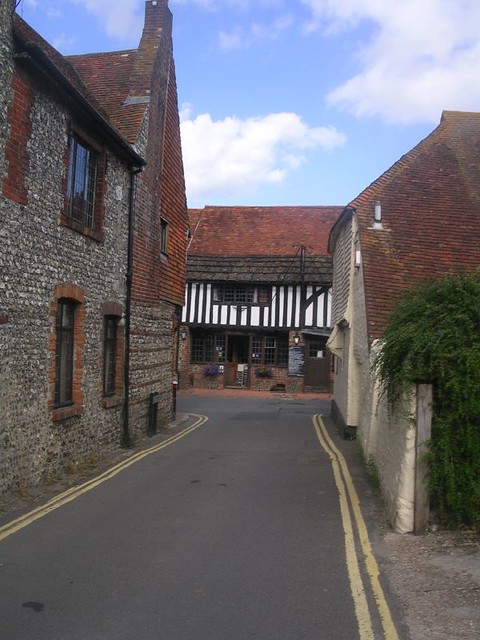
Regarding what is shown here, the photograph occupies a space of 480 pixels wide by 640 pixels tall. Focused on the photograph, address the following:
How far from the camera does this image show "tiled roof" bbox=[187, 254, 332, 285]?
3155 centimetres

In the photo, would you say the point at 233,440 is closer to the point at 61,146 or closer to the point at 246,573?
the point at 61,146

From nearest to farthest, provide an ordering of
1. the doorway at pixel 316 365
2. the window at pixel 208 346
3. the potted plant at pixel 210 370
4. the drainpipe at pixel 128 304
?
the drainpipe at pixel 128 304 → the doorway at pixel 316 365 → the potted plant at pixel 210 370 → the window at pixel 208 346

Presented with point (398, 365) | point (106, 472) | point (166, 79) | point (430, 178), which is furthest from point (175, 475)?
point (166, 79)

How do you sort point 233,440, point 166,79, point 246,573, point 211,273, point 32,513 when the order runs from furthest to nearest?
point 211,273 → point 166,79 → point 233,440 → point 32,513 → point 246,573

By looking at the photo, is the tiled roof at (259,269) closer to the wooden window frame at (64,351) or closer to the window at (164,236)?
the window at (164,236)

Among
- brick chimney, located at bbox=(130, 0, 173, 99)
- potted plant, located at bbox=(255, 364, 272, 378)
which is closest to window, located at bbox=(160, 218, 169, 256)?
brick chimney, located at bbox=(130, 0, 173, 99)

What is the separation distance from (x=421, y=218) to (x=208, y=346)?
20.2 meters

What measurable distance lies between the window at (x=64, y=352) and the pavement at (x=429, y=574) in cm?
257

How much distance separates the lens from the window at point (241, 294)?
32.8 meters

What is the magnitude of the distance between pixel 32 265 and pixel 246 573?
18.6 ft

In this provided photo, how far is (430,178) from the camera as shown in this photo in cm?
1627

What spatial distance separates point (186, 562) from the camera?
605 cm

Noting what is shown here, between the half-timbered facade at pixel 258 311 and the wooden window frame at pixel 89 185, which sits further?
the half-timbered facade at pixel 258 311

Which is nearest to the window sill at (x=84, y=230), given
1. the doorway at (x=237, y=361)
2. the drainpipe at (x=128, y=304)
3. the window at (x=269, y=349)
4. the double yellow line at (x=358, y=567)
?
the drainpipe at (x=128, y=304)
